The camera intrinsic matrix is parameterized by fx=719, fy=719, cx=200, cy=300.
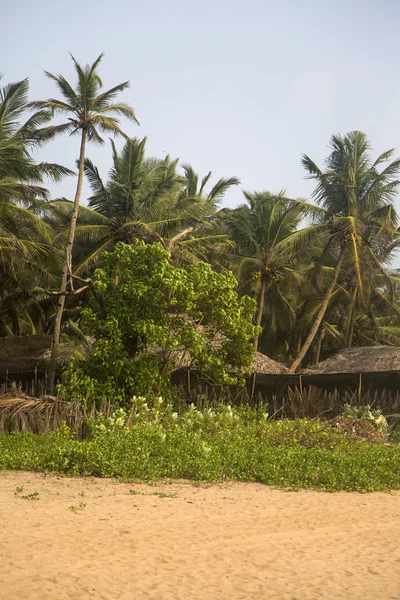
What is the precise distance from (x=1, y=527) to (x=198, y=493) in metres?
2.33

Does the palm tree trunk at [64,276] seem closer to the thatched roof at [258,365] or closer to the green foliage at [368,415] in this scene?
the thatched roof at [258,365]

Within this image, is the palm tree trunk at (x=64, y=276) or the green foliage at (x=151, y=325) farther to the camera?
the palm tree trunk at (x=64, y=276)

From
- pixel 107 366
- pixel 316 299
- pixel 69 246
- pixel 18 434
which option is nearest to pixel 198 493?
pixel 18 434

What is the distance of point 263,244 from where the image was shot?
83.7ft

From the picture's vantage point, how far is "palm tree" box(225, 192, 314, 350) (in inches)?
982

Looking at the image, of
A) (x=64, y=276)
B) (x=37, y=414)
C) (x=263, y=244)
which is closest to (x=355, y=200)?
(x=263, y=244)

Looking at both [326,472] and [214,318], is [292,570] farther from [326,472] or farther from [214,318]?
[214,318]

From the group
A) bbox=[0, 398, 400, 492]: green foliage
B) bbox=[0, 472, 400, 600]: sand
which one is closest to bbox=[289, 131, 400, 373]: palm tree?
bbox=[0, 398, 400, 492]: green foliage

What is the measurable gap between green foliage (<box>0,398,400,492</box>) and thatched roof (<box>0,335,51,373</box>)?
8821mm

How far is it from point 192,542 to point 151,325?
26.0ft

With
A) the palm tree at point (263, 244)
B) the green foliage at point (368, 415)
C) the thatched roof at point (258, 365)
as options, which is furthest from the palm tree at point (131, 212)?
the green foliage at point (368, 415)

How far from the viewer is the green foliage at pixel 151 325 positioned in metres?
13.8

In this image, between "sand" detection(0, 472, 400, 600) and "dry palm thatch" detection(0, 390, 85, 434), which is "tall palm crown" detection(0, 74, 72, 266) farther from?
"sand" detection(0, 472, 400, 600)

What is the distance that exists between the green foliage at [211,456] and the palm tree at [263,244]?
13884 mm
